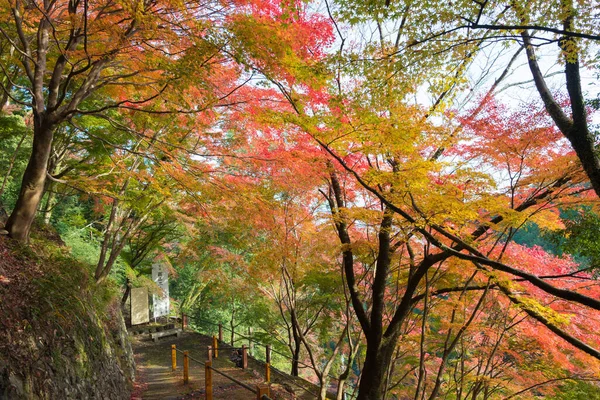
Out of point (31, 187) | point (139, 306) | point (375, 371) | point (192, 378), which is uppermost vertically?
point (31, 187)

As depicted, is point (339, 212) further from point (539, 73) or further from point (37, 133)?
point (37, 133)

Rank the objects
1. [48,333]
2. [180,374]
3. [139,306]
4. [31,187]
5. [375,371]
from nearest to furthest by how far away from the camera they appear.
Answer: [48,333] → [31,187] → [375,371] → [180,374] → [139,306]

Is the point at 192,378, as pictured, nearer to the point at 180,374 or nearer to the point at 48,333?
the point at 180,374

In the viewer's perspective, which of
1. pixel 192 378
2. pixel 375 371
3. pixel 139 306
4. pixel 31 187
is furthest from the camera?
pixel 139 306

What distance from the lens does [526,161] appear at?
18.2 ft

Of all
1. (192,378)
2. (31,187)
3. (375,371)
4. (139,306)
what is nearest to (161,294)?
(139,306)

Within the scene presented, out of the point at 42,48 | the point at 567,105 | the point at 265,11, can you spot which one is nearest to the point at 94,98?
the point at 42,48

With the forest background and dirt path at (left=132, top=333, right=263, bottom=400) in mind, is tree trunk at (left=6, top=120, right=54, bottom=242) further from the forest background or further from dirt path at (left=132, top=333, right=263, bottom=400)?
dirt path at (left=132, top=333, right=263, bottom=400)

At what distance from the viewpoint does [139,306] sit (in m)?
15.1

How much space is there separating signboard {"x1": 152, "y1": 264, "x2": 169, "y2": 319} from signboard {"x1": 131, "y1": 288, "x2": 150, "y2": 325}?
15.4 inches

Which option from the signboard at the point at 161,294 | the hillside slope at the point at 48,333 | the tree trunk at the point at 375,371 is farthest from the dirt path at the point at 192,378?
the tree trunk at the point at 375,371

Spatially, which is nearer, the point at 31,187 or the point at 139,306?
the point at 31,187

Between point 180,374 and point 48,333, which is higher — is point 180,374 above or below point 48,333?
below

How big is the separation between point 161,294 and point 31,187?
11.1 metres
